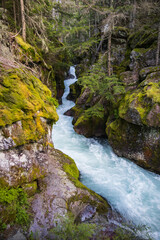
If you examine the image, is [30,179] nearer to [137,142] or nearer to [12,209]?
[12,209]

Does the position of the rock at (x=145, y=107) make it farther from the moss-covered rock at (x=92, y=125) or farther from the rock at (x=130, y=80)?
the moss-covered rock at (x=92, y=125)

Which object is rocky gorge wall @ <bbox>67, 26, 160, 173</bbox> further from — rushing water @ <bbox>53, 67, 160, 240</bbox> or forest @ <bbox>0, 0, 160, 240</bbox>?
rushing water @ <bbox>53, 67, 160, 240</bbox>

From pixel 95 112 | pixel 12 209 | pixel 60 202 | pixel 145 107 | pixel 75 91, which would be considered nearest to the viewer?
pixel 12 209

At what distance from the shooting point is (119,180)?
22.0 ft

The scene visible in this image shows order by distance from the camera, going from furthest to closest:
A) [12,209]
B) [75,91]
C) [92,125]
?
[75,91] < [92,125] < [12,209]

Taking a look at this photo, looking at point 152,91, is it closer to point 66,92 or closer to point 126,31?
point 126,31

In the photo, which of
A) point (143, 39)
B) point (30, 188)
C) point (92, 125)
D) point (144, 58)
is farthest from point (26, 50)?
point (143, 39)

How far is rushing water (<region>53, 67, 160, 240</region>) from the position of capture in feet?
16.7

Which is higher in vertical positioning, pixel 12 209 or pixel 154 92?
pixel 154 92

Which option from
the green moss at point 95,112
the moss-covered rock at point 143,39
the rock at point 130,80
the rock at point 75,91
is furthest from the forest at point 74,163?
the rock at point 75,91

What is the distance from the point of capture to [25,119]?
4.14 meters

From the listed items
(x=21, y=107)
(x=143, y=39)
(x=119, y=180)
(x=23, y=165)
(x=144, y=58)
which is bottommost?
(x=119, y=180)

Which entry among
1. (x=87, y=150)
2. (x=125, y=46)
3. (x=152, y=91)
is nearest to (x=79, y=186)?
(x=87, y=150)

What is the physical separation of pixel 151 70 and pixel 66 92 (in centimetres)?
1381
